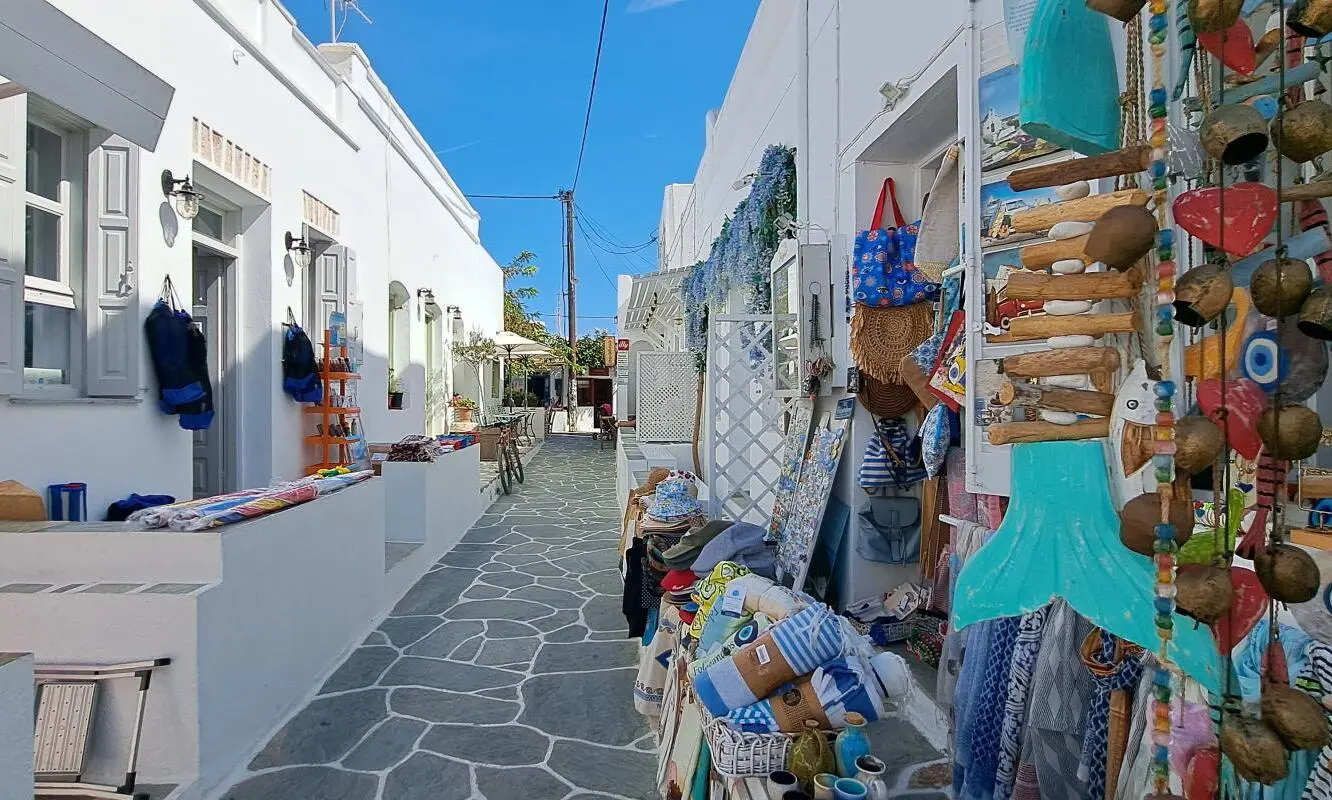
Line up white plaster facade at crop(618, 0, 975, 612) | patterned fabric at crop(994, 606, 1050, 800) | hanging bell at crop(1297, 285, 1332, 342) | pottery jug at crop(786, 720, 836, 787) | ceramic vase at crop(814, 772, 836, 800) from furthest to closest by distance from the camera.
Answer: white plaster facade at crop(618, 0, 975, 612) → patterned fabric at crop(994, 606, 1050, 800) → pottery jug at crop(786, 720, 836, 787) → ceramic vase at crop(814, 772, 836, 800) → hanging bell at crop(1297, 285, 1332, 342)

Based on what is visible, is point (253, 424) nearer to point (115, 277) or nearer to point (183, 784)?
point (115, 277)

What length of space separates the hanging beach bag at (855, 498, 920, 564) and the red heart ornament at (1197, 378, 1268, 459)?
2657 mm

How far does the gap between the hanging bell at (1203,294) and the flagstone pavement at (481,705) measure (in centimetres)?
270

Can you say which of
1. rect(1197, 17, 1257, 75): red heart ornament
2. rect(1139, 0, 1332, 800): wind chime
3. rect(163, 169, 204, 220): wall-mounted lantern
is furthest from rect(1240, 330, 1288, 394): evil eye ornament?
rect(163, 169, 204, 220): wall-mounted lantern

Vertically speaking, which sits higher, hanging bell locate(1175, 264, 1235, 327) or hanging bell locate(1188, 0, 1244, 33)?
hanging bell locate(1188, 0, 1244, 33)

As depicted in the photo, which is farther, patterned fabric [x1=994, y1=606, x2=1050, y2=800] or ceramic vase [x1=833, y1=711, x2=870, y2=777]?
patterned fabric [x1=994, y1=606, x2=1050, y2=800]

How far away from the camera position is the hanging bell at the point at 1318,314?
79cm

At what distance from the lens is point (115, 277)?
386cm

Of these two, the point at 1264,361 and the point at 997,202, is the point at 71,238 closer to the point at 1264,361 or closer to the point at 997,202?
the point at 997,202

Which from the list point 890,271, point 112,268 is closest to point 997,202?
point 890,271

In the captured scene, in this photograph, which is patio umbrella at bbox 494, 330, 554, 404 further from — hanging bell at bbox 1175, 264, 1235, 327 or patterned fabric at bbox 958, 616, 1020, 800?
hanging bell at bbox 1175, 264, 1235, 327

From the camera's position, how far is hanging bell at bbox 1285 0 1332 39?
823 millimetres

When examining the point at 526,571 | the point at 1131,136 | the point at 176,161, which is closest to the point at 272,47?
the point at 176,161

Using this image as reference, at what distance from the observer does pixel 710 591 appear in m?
2.70
